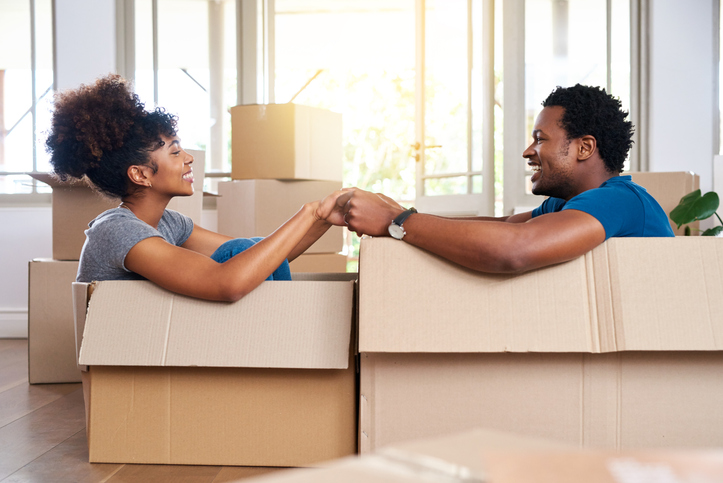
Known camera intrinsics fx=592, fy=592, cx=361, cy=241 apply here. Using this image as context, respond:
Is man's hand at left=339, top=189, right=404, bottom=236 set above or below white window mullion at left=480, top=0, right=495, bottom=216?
below

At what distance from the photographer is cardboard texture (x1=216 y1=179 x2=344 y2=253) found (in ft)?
8.05

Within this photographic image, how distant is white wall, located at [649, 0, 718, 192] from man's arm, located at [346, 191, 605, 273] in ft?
6.82

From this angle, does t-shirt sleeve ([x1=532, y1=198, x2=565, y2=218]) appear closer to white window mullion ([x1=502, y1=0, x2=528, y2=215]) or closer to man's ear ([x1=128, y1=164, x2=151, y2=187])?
man's ear ([x1=128, y1=164, x2=151, y2=187])

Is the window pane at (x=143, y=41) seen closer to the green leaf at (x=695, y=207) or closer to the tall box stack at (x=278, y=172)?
the tall box stack at (x=278, y=172)

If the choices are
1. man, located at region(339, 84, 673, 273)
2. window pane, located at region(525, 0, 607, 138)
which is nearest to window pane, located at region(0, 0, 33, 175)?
window pane, located at region(525, 0, 607, 138)

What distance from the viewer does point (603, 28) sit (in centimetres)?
294

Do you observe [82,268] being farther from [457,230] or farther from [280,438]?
[457,230]

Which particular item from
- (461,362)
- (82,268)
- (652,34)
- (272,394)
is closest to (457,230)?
(461,362)

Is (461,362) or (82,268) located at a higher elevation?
(82,268)

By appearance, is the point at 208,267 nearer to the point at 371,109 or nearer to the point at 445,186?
the point at 445,186

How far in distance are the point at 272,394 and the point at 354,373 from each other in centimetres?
17

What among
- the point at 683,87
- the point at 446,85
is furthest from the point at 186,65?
the point at 683,87

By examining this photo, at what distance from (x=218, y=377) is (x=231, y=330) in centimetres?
11

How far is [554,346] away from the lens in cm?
107
